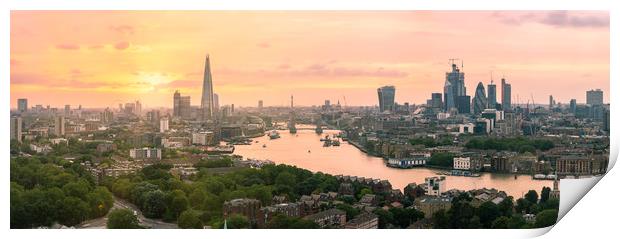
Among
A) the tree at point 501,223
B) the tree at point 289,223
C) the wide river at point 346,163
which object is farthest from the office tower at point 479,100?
the tree at point 289,223

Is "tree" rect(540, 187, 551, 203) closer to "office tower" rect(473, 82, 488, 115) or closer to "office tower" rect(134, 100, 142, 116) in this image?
"office tower" rect(473, 82, 488, 115)

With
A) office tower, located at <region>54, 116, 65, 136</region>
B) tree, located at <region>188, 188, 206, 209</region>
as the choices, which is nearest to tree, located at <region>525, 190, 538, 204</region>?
tree, located at <region>188, 188, 206, 209</region>

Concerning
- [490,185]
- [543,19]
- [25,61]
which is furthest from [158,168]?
[543,19]

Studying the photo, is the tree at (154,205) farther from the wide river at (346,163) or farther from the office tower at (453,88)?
the office tower at (453,88)
